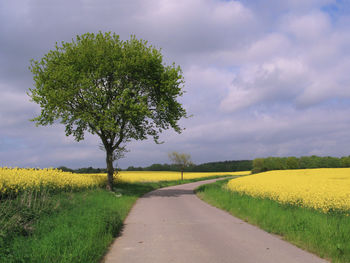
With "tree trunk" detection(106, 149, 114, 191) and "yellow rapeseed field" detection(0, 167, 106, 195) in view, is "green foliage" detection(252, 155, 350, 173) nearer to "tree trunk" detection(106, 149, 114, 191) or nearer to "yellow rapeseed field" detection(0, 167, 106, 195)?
"tree trunk" detection(106, 149, 114, 191)

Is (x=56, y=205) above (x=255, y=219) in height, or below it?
above

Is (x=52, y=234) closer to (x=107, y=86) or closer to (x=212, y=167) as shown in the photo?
(x=107, y=86)

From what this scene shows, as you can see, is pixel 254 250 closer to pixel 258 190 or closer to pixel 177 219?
pixel 177 219

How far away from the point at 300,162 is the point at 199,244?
8178 cm

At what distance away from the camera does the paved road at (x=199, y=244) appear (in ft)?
21.1

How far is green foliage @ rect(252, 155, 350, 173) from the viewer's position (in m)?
71.9

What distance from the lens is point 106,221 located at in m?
8.80

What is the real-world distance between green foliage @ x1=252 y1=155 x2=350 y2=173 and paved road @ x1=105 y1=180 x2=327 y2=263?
7128 centimetres

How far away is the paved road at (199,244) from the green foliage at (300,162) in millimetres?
71280

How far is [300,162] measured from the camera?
3164 inches

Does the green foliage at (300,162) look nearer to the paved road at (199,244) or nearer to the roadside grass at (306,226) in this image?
the roadside grass at (306,226)

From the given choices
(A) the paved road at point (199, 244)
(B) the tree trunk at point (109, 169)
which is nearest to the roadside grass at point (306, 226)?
(A) the paved road at point (199, 244)

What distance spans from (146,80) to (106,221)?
621 inches

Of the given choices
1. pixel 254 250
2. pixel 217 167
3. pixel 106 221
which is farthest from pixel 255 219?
pixel 217 167
